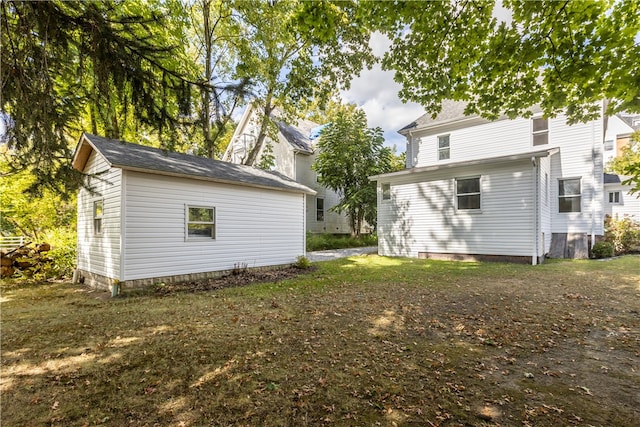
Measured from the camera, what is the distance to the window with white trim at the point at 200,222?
8141 millimetres

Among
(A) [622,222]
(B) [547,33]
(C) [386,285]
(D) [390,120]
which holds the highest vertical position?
(D) [390,120]

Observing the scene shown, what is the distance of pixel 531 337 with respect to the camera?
162 inches

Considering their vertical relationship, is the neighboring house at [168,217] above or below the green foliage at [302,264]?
above

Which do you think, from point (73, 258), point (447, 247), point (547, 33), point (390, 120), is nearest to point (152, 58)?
point (547, 33)

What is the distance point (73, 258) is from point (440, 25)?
12372mm

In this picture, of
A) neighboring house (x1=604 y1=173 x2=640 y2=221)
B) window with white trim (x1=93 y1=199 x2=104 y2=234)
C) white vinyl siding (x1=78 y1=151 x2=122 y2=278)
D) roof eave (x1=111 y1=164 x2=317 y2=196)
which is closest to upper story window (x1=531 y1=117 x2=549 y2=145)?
neighboring house (x1=604 y1=173 x2=640 y2=221)

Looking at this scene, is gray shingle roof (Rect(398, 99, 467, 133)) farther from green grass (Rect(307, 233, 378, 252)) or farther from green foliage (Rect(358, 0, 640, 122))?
green foliage (Rect(358, 0, 640, 122))

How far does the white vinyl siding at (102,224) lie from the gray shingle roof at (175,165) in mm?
440

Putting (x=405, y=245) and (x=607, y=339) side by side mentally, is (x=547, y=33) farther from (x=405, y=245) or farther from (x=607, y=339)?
(x=405, y=245)

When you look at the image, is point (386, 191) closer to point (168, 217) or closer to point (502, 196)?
point (502, 196)

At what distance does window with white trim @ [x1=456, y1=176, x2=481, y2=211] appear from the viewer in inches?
452

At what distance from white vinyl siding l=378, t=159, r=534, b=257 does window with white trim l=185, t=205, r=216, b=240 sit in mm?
8369

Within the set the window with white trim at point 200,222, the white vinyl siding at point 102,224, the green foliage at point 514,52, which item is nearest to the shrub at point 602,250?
the green foliage at point 514,52

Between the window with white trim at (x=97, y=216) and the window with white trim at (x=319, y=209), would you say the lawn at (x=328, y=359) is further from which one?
the window with white trim at (x=319, y=209)
